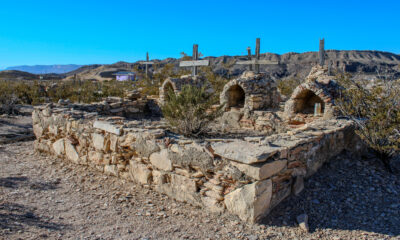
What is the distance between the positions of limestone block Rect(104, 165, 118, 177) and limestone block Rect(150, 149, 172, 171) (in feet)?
3.10

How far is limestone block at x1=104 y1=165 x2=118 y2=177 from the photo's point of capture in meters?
4.71

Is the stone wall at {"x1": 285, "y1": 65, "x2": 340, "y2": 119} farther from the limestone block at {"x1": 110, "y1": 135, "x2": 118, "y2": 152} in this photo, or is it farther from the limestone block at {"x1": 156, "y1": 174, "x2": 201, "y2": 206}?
the limestone block at {"x1": 110, "y1": 135, "x2": 118, "y2": 152}

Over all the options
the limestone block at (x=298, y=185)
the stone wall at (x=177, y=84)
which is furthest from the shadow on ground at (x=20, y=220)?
the stone wall at (x=177, y=84)

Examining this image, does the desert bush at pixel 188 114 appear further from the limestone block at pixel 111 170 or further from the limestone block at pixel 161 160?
the limestone block at pixel 161 160

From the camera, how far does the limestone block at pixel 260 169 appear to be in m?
3.13

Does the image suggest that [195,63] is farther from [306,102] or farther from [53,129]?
[53,129]

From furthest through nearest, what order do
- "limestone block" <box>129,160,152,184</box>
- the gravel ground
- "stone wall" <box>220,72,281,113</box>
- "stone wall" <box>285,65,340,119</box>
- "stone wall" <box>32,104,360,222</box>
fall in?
"stone wall" <box>220,72,281,113</box> → "stone wall" <box>285,65,340,119</box> → "limestone block" <box>129,160,152,184</box> → "stone wall" <box>32,104,360,222</box> → the gravel ground

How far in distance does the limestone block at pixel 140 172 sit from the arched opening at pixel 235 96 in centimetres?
604

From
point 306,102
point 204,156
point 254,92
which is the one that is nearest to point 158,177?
point 204,156

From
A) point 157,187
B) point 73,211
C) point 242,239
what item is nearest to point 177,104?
point 157,187

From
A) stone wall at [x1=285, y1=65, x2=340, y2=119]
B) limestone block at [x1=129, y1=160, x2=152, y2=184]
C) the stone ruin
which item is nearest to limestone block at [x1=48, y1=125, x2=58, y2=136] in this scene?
the stone ruin

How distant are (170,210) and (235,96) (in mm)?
7055

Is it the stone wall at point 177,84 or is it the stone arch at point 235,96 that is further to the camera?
the stone wall at point 177,84

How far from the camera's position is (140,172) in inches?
170
